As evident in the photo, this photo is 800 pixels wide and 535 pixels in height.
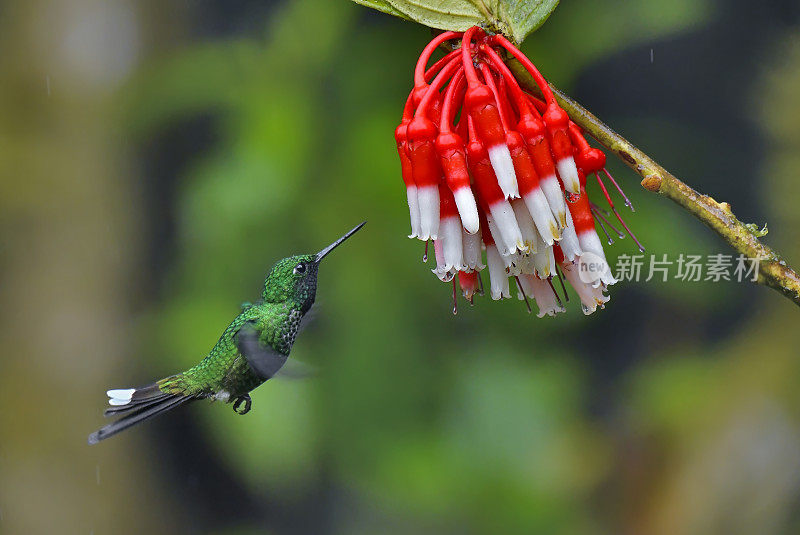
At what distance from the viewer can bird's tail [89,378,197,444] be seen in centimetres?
43

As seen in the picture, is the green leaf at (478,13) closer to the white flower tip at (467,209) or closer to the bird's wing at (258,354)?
the white flower tip at (467,209)

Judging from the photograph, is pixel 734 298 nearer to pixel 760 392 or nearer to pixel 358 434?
pixel 760 392

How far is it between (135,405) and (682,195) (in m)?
0.36

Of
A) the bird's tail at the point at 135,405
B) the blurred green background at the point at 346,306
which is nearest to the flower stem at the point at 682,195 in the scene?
the bird's tail at the point at 135,405

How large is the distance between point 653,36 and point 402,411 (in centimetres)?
56

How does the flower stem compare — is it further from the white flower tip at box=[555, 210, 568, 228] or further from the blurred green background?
the blurred green background

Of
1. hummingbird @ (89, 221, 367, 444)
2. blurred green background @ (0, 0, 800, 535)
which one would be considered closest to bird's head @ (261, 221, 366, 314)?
hummingbird @ (89, 221, 367, 444)

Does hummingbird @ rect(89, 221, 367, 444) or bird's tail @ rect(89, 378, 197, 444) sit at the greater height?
hummingbird @ rect(89, 221, 367, 444)

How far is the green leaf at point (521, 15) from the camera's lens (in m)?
0.47

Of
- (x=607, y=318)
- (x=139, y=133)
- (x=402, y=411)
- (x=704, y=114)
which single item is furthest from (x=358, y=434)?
(x=704, y=114)

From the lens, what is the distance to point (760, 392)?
100 cm

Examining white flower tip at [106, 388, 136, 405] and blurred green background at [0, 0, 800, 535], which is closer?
white flower tip at [106, 388, 136, 405]

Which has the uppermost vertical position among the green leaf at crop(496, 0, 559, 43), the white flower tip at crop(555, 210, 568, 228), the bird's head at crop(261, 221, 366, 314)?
the green leaf at crop(496, 0, 559, 43)

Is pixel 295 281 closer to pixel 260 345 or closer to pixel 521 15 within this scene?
pixel 260 345
